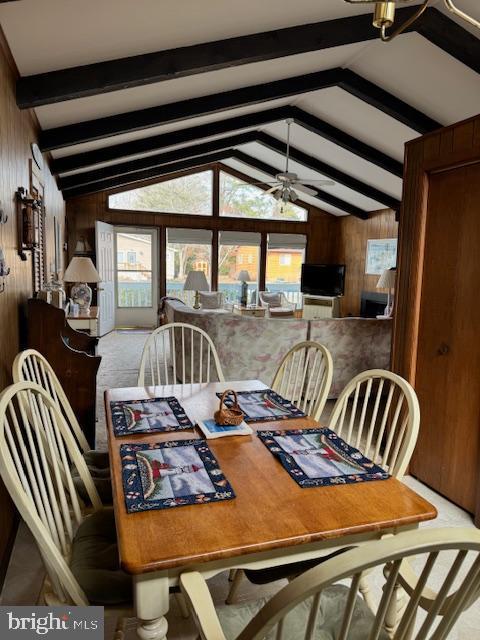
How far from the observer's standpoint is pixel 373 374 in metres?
1.73

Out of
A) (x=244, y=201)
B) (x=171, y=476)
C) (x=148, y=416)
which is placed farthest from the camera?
(x=244, y=201)

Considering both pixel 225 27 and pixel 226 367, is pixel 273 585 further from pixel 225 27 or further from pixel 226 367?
pixel 225 27

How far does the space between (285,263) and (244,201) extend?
5.43 feet

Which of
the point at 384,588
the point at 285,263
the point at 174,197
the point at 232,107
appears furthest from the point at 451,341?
the point at 285,263

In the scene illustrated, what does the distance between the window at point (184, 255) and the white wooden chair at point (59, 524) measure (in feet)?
24.1

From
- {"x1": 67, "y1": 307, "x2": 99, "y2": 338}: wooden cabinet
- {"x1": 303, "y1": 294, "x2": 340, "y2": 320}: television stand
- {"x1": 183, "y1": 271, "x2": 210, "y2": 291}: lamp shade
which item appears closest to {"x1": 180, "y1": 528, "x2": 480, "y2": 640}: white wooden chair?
{"x1": 67, "y1": 307, "x2": 99, "y2": 338}: wooden cabinet

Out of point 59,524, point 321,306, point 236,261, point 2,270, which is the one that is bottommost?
point 59,524

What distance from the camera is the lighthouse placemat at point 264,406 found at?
176 centimetres

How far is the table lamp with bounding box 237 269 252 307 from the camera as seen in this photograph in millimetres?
8633

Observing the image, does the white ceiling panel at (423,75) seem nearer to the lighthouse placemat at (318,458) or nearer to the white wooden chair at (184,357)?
the white wooden chair at (184,357)

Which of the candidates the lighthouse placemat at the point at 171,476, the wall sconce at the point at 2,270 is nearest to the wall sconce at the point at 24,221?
the wall sconce at the point at 2,270

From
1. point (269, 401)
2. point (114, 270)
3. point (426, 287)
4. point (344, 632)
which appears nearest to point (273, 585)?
point (269, 401)

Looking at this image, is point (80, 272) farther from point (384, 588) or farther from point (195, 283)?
point (384, 588)

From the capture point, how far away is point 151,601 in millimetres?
962
